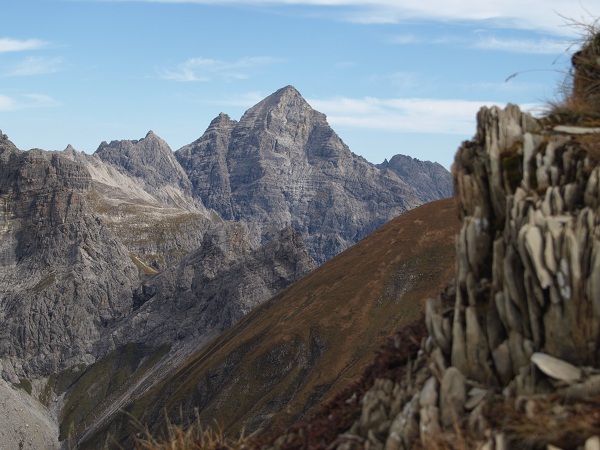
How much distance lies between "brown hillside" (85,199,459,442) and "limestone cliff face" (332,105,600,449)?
10261 centimetres

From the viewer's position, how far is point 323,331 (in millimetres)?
147875

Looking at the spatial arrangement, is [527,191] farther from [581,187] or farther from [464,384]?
[464,384]

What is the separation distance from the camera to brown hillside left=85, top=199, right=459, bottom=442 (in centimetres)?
13525

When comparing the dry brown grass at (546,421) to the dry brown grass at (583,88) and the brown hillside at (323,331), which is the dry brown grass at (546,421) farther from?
the brown hillside at (323,331)

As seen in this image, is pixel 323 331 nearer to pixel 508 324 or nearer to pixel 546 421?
pixel 508 324

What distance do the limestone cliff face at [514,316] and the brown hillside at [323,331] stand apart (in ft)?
337

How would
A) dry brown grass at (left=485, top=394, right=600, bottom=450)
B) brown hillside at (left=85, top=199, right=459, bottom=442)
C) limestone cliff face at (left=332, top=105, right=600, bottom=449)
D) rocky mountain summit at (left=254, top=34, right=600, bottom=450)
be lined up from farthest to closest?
brown hillside at (left=85, top=199, right=459, bottom=442), limestone cliff face at (left=332, top=105, right=600, bottom=449), rocky mountain summit at (left=254, top=34, right=600, bottom=450), dry brown grass at (left=485, top=394, right=600, bottom=450)

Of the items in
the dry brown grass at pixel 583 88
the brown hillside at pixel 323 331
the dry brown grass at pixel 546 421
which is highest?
the dry brown grass at pixel 583 88

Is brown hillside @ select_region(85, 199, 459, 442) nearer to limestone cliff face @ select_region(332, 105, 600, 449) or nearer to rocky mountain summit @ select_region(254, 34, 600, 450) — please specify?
rocky mountain summit @ select_region(254, 34, 600, 450)

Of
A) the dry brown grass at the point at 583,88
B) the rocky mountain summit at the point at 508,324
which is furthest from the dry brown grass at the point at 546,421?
the dry brown grass at the point at 583,88

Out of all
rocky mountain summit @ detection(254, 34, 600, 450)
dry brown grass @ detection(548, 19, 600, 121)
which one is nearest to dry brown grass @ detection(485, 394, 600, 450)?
rocky mountain summit @ detection(254, 34, 600, 450)

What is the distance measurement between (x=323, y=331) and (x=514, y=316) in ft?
436

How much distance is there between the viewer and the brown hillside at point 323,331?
135250 mm

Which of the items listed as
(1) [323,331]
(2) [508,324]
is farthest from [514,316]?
(1) [323,331]
